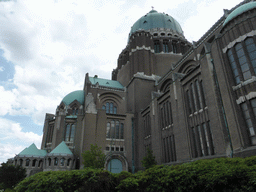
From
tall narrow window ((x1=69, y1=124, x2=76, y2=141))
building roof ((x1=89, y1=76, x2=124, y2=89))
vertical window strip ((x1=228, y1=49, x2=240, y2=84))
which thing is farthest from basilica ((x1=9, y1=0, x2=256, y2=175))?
building roof ((x1=89, y1=76, x2=124, y2=89))

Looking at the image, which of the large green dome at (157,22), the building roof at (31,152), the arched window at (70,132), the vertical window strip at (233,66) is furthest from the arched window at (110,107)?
the vertical window strip at (233,66)

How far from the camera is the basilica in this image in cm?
1556

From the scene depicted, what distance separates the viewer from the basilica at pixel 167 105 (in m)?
15.6

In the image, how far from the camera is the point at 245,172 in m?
8.10

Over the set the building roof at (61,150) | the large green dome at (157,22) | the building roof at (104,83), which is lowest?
the building roof at (61,150)

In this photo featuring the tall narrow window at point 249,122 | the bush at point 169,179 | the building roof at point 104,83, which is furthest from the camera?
the building roof at point 104,83

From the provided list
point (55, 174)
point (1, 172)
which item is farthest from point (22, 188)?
point (1, 172)

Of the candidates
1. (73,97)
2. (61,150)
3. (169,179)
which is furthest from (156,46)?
(169,179)

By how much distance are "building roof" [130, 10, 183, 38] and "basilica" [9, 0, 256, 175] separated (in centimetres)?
27

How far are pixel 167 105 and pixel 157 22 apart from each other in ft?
108

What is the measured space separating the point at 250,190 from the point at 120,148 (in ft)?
89.0

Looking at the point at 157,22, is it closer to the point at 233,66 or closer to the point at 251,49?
the point at 233,66

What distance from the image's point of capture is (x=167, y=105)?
86.7 feet

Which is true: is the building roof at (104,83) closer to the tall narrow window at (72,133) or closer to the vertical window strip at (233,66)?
the tall narrow window at (72,133)
